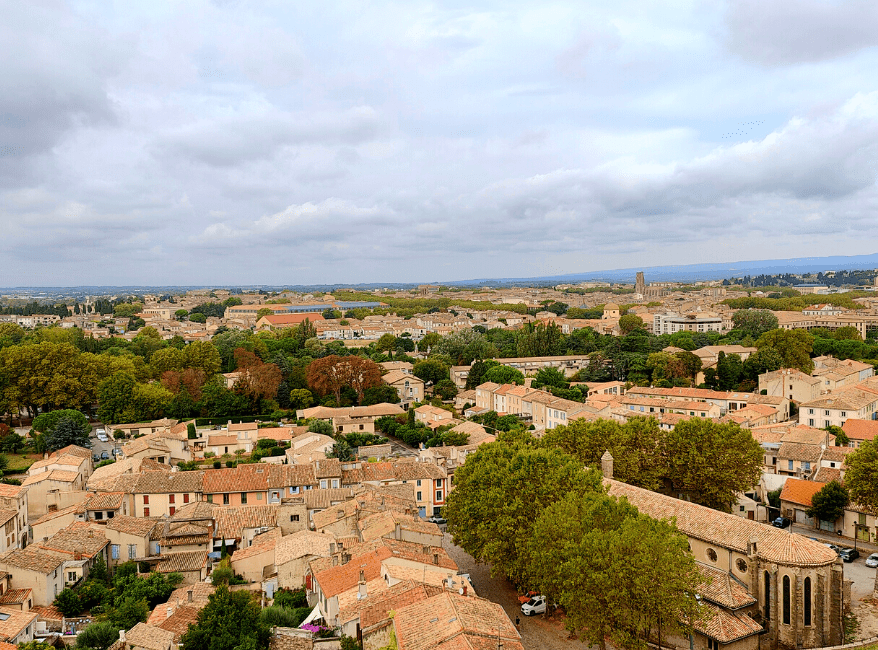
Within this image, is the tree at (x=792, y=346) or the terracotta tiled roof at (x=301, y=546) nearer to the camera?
the terracotta tiled roof at (x=301, y=546)

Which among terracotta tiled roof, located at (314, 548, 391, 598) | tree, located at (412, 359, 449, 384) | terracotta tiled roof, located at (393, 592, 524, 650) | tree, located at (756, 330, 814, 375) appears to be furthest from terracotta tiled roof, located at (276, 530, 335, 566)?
tree, located at (756, 330, 814, 375)

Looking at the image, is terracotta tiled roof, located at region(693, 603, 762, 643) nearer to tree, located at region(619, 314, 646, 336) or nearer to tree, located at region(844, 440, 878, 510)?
tree, located at region(844, 440, 878, 510)

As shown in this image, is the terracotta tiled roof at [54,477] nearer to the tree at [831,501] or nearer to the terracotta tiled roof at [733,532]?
the terracotta tiled roof at [733,532]

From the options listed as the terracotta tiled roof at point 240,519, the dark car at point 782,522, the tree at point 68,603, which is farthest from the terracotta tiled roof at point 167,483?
the dark car at point 782,522

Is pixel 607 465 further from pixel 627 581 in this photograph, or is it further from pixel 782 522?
pixel 627 581

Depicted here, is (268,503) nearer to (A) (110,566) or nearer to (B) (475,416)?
(A) (110,566)

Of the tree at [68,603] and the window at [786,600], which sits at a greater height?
the window at [786,600]

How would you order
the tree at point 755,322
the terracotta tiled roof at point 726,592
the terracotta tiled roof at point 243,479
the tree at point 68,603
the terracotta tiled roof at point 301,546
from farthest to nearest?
1. the tree at point 755,322
2. the terracotta tiled roof at point 243,479
3. the terracotta tiled roof at point 301,546
4. the tree at point 68,603
5. the terracotta tiled roof at point 726,592
